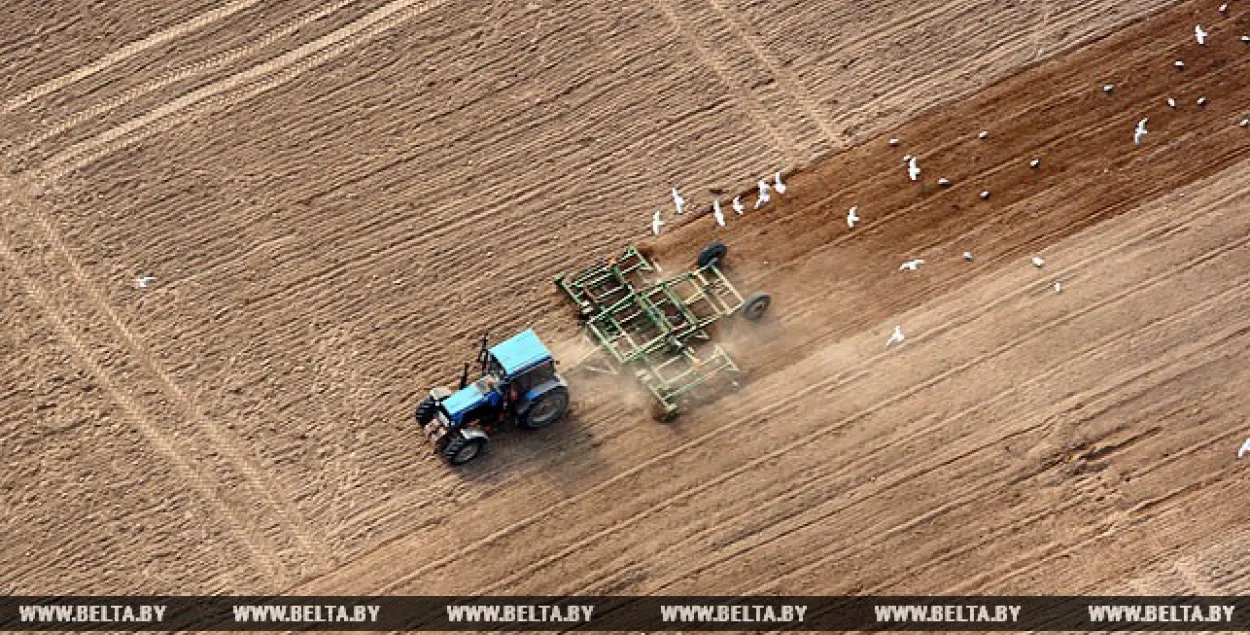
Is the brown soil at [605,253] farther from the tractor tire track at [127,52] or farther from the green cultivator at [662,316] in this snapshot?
the green cultivator at [662,316]

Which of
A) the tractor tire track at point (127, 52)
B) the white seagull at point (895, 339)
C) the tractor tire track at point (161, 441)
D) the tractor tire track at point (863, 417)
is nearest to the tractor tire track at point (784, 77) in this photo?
the white seagull at point (895, 339)

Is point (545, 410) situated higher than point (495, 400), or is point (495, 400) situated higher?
point (495, 400)

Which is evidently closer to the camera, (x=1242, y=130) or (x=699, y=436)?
(x=699, y=436)

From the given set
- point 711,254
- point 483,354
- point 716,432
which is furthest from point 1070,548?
point 483,354

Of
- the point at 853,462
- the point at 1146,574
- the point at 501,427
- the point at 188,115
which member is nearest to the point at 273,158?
the point at 188,115

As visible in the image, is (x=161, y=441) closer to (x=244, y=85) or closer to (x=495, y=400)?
(x=495, y=400)

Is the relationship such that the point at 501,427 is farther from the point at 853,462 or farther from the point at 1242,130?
the point at 1242,130

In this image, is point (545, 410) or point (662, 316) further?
point (662, 316)
